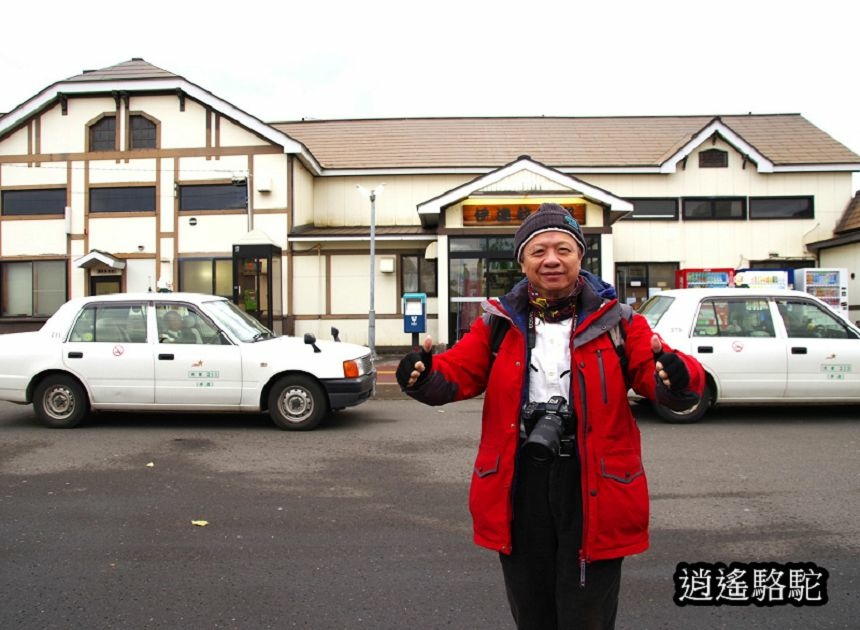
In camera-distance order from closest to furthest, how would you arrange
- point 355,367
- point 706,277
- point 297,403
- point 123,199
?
point 297,403
point 355,367
point 706,277
point 123,199

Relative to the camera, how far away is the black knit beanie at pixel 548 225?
246 centimetres

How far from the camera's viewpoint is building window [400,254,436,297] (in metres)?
18.4

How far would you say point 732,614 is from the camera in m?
3.40

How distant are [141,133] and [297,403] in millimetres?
13682

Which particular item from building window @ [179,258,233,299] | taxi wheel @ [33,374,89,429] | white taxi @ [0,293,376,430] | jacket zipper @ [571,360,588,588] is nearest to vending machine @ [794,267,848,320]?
white taxi @ [0,293,376,430]

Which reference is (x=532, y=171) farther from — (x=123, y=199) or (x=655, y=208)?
(x=123, y=199)

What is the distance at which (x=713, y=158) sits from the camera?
763 inches

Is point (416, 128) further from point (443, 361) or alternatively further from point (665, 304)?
point (443, 361)

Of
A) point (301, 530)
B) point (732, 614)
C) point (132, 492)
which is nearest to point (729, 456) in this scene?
point (732, 614)

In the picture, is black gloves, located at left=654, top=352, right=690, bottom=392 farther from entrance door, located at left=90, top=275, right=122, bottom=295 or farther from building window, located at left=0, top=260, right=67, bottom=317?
building window, located at left=0, top=260, right=67, bottom=317

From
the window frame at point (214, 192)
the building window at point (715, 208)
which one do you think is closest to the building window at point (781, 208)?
the building window at point (715, 208)

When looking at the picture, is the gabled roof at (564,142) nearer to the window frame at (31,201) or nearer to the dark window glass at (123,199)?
the dark window glass at (123,199)

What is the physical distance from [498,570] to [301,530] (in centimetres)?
145

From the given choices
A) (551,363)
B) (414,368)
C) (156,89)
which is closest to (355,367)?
(414,368)
